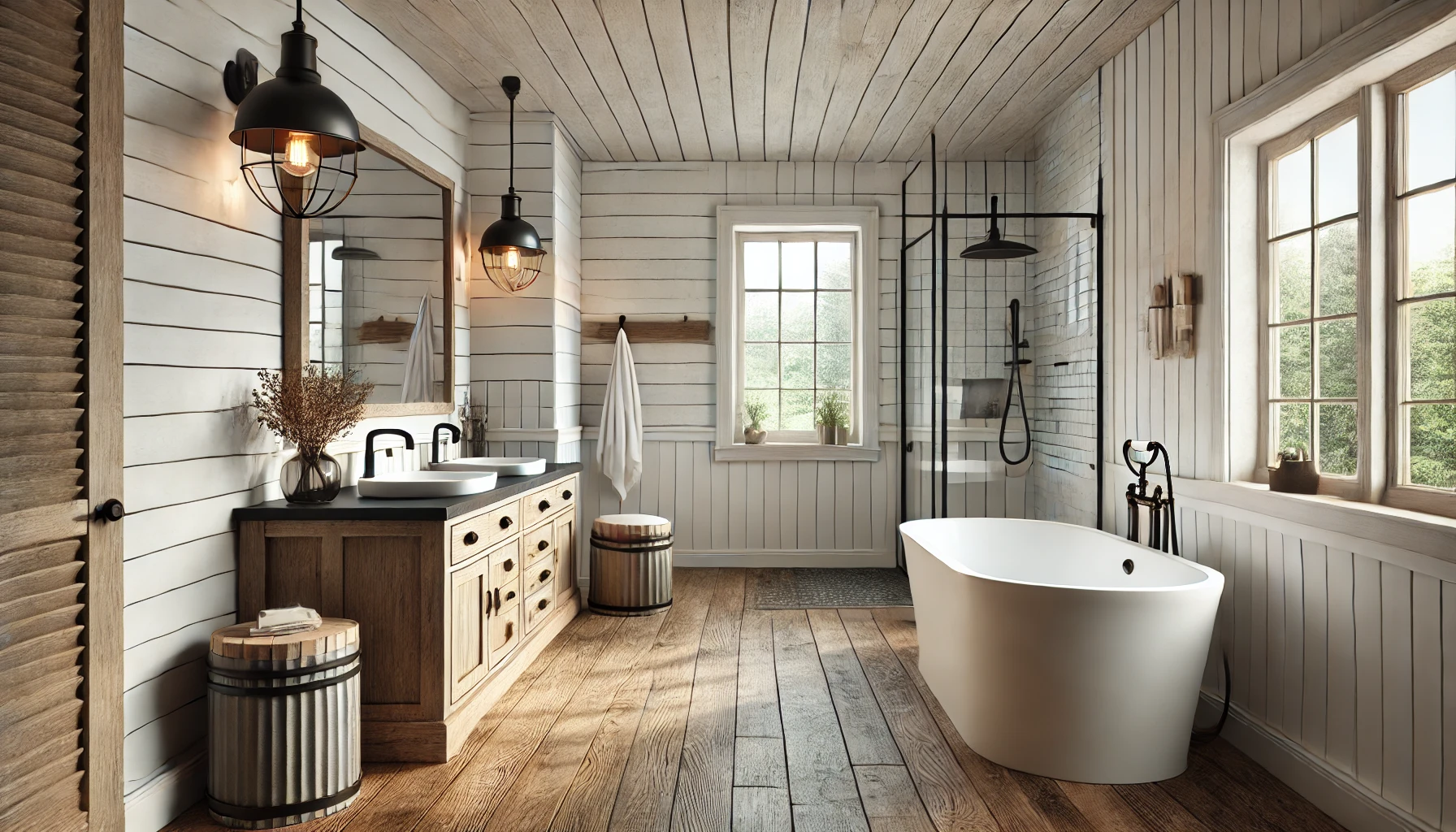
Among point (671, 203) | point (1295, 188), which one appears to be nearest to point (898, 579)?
point (671, 203)

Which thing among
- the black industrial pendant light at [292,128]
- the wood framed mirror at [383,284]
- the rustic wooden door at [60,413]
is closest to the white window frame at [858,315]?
the wood framed mirror at [383,284]

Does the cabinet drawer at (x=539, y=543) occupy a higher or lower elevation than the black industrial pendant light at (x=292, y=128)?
lower

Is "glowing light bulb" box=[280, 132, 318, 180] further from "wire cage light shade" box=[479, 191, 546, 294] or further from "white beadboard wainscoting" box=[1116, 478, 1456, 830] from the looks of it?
"white beadboard wainscoting" box=[1116, 478, 1456, 830]

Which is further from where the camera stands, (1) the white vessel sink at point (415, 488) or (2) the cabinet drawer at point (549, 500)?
(2) the cabinet drawer at point (549, 500)

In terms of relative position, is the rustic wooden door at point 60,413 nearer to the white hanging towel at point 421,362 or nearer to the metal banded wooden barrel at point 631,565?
the white hanging towel at point 421,362

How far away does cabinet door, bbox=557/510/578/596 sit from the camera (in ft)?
13.6

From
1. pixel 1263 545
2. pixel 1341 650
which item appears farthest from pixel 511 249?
pixel 1341 650

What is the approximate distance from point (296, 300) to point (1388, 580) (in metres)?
3.24

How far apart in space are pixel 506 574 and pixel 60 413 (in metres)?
1.68

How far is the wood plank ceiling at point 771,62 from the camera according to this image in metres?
3.28

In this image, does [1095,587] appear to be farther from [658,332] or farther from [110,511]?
[658,332]

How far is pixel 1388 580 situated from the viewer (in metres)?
2.12

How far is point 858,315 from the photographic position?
5.41m

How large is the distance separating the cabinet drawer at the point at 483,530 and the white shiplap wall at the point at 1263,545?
254 cm
